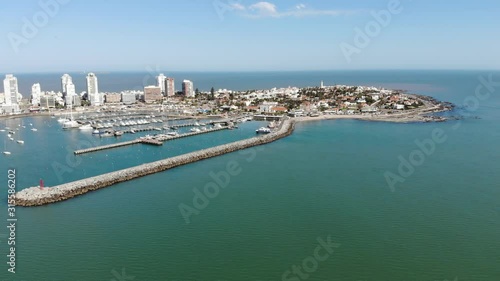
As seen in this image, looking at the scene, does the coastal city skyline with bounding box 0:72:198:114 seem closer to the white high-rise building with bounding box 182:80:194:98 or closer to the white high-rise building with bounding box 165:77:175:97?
the white high-rise building with bounding box 182:80:194:98

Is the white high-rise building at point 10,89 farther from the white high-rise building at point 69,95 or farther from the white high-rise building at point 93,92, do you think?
the white high-rise building at point 93,92

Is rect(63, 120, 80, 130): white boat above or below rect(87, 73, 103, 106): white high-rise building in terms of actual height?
below

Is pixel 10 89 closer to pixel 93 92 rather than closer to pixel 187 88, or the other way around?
pixel 93 92

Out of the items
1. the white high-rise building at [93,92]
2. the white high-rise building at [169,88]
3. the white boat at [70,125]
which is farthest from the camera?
the white high-rise building at [169,88]

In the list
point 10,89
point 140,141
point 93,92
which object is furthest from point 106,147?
point 93,92

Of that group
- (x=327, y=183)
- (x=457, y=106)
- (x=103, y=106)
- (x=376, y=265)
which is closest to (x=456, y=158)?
(x=327, y=183)

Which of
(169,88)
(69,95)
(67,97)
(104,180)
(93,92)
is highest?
(169,88)

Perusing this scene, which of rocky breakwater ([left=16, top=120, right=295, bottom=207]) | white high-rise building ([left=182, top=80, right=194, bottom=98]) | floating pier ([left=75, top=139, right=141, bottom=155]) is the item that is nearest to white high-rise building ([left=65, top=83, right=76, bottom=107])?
white high-rise building ([left=182, top=80, right=194, bottom=98])

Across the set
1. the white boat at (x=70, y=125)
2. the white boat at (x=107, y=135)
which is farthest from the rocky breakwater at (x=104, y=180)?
the white boat at (x=70, y=125)
